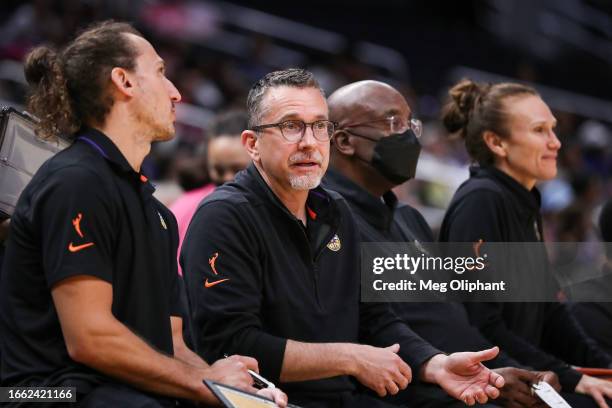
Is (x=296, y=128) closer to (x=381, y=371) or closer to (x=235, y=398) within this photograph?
(x=381, y=371)

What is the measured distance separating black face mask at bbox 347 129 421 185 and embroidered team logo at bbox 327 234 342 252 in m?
0.74

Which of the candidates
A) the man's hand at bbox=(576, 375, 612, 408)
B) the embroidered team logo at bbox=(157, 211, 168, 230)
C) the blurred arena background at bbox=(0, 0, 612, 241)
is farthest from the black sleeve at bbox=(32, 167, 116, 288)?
the blurred arena background at bbox=(0, 0, 612, 241)

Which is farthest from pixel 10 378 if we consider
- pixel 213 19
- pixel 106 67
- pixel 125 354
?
pixel 213 19

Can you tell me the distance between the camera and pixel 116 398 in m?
2.94

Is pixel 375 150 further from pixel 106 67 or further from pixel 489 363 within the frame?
pixel 106 67

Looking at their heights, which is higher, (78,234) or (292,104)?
(292,104)

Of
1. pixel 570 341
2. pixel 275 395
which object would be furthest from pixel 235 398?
pixel 570 341

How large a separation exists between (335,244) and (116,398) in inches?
45.3

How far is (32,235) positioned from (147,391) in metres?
0.59

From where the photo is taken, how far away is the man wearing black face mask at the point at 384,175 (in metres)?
4.27

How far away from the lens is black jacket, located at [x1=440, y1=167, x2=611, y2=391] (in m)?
4.48

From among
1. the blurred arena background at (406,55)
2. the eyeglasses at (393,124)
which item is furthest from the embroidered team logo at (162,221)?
the blurred arena background at (406,55)

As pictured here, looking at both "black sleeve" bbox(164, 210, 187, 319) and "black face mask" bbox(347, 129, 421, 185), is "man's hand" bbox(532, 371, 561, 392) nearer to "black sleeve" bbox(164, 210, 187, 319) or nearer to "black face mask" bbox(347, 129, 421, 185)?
"black face mask" bbox(347, 129, 421, 185)

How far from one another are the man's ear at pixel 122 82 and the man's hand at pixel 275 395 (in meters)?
1.07
